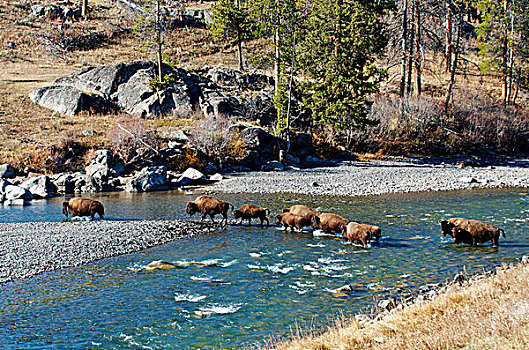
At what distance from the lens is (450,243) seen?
51.0ft

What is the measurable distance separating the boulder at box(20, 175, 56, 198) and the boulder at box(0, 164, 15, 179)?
308 cm

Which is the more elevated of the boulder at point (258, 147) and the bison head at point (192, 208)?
the boulder at point (258, 147)

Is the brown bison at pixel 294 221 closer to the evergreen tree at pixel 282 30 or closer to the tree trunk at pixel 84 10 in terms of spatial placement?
the evergreen tree at pixel 282 30

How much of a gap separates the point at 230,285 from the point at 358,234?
5.71 meters

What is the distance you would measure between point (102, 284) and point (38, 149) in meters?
27.2

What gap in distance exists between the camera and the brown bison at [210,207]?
780 inches

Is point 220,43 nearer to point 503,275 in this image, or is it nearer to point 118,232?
point 118,232

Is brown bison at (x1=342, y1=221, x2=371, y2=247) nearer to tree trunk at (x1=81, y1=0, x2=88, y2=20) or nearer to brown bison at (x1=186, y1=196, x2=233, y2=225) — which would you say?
brown bison at (x1=186, y1=196, x2=233, y2=225)

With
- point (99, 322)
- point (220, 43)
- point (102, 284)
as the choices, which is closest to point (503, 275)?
point (99, 322)

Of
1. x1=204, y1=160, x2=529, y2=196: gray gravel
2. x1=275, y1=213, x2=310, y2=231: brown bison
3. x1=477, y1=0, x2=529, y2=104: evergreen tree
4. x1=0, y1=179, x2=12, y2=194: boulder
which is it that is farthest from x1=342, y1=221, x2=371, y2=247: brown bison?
x1=477, y1=0, x2=529, y2=104: evergreen tree

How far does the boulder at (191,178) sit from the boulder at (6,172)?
12084mm

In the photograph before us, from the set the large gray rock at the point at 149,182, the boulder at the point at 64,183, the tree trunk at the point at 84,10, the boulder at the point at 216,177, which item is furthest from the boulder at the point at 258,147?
the tree trunk at the point at 84,10

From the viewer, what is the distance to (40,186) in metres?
28.8

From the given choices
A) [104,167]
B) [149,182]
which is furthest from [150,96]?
[149,182]
